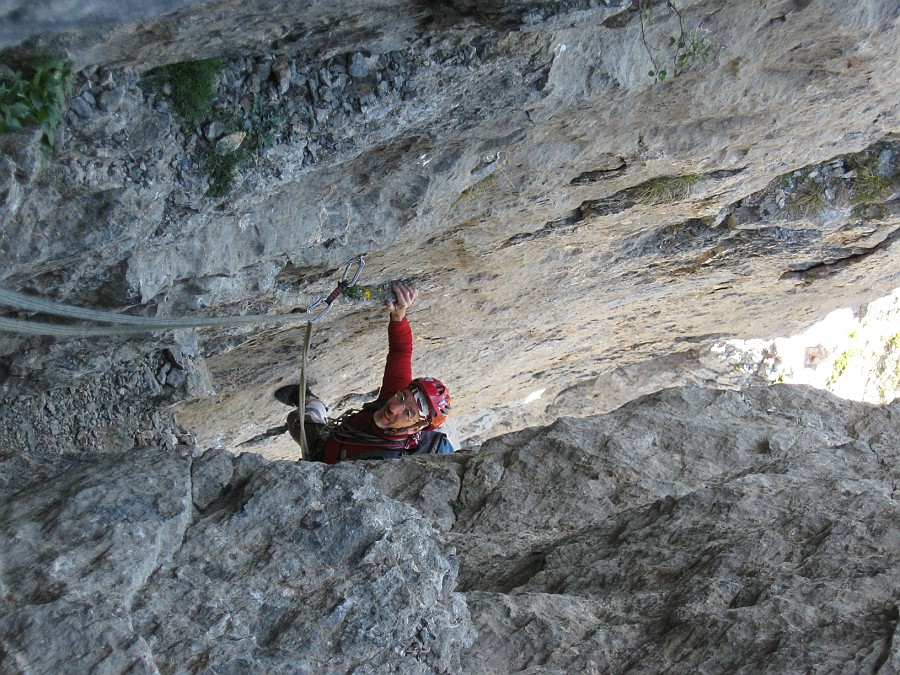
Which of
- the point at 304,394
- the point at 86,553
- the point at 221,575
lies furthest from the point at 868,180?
the point at 86,553

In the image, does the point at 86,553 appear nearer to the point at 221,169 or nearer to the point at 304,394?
the point at 221,169

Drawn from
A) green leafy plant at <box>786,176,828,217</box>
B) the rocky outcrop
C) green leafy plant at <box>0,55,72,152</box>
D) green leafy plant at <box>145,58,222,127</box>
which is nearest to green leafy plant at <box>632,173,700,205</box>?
green leafy plant at <box>786,176,828,217</box>

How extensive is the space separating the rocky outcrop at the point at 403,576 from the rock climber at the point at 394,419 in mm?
1367

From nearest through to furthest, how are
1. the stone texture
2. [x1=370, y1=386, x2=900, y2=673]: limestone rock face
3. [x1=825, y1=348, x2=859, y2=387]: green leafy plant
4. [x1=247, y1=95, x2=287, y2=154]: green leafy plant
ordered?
[x1=370, y1=386, x2=900, y2=673]: limestone rock face
the stone texture
[x1=247, y1=95, x2=287, y2=154]: green leafy plant
[x1=825, y1=348, x2=859, y2=387]: green leafy plant

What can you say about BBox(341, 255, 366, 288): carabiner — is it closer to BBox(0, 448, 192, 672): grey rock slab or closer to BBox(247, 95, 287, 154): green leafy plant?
BBox(247, 95, 287, 154): green leafy plant

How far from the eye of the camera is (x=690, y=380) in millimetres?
14617

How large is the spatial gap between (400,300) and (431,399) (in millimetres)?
1202

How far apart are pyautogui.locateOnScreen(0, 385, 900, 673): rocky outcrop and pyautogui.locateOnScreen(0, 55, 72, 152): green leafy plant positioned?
188cm

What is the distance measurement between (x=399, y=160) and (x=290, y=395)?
327cm

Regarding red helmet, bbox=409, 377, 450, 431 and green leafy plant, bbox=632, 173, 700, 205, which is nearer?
red helmet, bbox=409, 377, 450, 431

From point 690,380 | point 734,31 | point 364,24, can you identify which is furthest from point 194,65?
point 690,380

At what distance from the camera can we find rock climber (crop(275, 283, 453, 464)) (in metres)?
6.55

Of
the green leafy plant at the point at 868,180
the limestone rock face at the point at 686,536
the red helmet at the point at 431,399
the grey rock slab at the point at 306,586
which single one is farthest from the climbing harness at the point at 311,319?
the green leafy plant at the point at 868,180

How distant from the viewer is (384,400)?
695 cm
